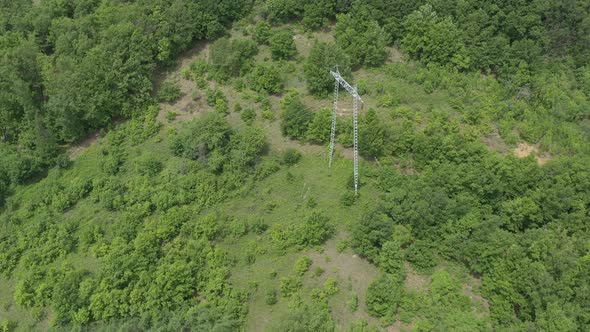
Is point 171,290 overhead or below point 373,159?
below

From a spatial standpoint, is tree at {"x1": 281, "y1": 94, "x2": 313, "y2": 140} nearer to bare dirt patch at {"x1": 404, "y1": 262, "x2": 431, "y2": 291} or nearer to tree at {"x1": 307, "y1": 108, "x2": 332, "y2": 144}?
tree at {"x1": 307, "y1": 108, "x2": 332, "y2": 144}

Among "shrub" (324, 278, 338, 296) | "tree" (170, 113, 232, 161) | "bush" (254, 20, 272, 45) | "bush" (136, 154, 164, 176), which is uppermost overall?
"bush" (254, 20, 272, 45)

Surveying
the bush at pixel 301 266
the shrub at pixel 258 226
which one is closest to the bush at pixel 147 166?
the shrub at pixel 258 226

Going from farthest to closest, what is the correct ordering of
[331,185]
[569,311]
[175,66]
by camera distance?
[175,66]
[331,185]
[569,311]

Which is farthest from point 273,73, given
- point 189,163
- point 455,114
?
point 455,114

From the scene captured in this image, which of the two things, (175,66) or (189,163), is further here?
(175,66)

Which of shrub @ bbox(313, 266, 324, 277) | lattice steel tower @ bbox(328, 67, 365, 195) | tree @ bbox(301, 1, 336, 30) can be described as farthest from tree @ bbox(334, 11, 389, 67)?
shrub @ bbox(313, 266, 324, 277)

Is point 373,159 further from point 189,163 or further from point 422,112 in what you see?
point 189,163
